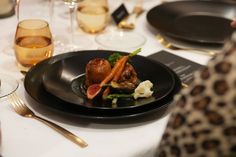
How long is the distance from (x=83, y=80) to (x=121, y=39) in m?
0.38

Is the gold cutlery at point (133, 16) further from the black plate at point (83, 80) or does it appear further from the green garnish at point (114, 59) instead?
the green garnish at point (114, 59)

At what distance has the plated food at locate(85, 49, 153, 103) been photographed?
96cm

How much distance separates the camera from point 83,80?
1061 mm

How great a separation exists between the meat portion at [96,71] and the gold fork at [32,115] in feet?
0.48

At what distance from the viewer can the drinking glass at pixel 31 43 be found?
44.6 inches

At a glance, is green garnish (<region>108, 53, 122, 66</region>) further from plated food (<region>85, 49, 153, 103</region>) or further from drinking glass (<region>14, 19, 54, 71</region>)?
drinking glass (<region>14, 19, 54, 71</region>)

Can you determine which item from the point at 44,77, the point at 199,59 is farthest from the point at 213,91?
the point at 199,59

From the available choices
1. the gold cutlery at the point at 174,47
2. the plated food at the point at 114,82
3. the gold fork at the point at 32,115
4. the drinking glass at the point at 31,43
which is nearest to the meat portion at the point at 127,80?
the plated food at the point at 114,82

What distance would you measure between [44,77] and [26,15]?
628mm

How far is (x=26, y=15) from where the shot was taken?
1.56 meters

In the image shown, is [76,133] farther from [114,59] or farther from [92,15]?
[92,15]

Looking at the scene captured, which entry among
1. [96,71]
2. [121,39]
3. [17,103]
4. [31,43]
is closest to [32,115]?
[17,103]

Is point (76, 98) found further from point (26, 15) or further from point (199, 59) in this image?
point (26, 15)

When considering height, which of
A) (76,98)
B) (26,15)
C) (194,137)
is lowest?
(26,15)
